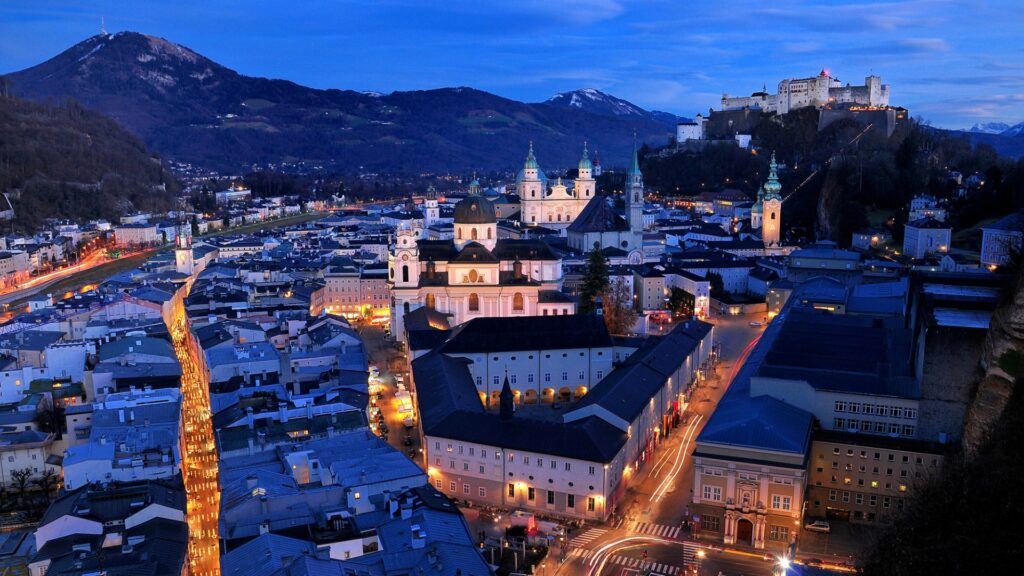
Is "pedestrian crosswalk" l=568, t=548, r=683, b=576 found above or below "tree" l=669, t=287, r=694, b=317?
below

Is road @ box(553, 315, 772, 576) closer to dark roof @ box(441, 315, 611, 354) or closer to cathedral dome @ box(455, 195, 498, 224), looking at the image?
dark roof @ box(441, 315, 611, 354)

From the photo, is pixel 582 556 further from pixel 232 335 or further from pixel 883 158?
pixel 883 158

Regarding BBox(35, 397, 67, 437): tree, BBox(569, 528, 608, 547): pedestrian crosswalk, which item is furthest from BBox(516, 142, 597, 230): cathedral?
BBox(569, 528, 608, 547): pedestrian crosswalk

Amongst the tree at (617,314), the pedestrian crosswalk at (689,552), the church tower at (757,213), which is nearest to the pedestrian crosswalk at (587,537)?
the pedestrian crosswalk at (689,552)

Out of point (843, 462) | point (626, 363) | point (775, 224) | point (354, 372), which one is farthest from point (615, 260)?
point (843, 462)

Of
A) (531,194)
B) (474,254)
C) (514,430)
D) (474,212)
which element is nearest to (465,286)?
→ (474,254)
